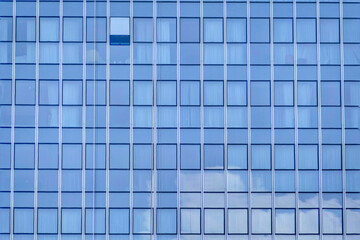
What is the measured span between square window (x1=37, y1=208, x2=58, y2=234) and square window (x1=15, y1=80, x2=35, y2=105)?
4.85 meters

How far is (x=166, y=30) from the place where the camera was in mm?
24297

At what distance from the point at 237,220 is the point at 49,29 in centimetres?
1200

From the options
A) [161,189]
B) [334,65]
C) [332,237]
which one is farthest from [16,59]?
[332,237]

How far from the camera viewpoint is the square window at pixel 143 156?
23.9m

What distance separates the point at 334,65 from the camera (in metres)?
24.2

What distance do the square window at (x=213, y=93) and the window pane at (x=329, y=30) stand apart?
16.9 feet

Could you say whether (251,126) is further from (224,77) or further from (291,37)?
(291,37)

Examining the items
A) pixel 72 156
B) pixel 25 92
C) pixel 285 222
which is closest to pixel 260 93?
pixel 285 222

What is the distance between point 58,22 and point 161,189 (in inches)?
347

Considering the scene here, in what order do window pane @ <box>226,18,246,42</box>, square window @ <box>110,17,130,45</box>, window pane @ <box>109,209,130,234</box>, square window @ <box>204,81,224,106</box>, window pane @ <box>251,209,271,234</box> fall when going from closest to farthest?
window pane @ <box>109,209,130,234</box>, window pane @ <box>251,209,271,234</box>, square window @ <box>204,81,224,106</box>, square window @ <box>110,17,130,45</box>, window pane @ <box>226,18,246,42</box>

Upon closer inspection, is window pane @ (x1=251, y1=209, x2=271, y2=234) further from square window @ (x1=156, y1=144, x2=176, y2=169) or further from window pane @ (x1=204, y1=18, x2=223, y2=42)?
window pane @ (x1=204, y1=18, x2=223, y2=42)

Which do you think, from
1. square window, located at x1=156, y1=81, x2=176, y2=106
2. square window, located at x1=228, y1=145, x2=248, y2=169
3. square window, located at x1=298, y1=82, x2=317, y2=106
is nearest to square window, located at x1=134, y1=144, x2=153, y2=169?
square window, located at x1=156, y1=81, x2=176, y2=106

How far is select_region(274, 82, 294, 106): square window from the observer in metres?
24.2

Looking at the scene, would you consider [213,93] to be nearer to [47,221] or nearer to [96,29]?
[96,29]
